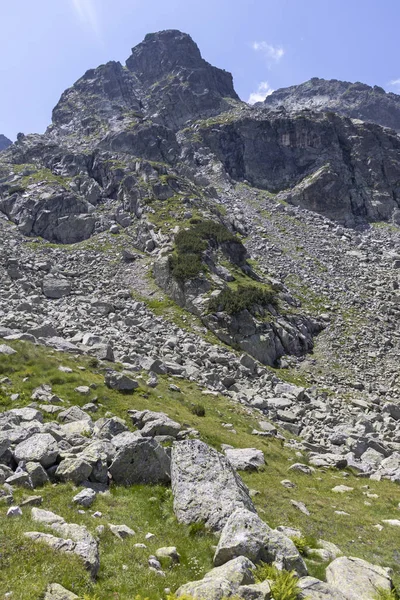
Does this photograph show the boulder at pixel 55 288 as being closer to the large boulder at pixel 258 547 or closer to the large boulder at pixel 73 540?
the large boulder at pixel 73 540

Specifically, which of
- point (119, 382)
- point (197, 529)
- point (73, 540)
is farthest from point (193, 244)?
point (73, 540)

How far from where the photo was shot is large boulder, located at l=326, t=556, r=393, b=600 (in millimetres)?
7832

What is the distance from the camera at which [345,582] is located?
8.14 m

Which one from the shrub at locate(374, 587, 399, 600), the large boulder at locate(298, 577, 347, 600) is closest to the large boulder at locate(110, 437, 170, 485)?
the large boulder at locate(298, 577, 347, 600)

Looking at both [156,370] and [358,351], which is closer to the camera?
[156,370]

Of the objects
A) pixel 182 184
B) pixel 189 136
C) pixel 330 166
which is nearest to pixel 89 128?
pixel 189 136

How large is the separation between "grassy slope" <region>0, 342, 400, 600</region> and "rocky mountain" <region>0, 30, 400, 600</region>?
0.24 ft

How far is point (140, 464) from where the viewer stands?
12922mm

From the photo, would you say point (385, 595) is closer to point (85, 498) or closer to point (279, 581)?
point (279, 581)

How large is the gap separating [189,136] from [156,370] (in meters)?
116

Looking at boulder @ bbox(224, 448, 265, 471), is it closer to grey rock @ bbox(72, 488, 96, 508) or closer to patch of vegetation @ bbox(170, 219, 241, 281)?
grey rock @ bbox(72, 488, 96, 508)

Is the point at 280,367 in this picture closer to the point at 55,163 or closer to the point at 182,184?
the point at 182,184

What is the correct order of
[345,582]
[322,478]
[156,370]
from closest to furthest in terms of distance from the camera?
[345,582]
[322,478]
[156,370]

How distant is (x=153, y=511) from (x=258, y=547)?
3961 mm
